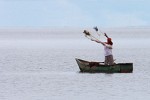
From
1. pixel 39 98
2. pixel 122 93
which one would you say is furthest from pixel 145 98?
pixel 39 98

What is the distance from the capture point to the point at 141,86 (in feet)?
136

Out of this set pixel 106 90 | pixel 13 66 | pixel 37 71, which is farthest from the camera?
pixel 13 66

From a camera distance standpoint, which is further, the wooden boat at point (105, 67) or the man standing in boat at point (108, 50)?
the wooden boat at point (105, 67)

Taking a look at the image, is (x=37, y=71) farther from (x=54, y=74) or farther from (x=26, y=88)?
(x=26, y=88)

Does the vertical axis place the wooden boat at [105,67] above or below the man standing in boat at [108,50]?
below

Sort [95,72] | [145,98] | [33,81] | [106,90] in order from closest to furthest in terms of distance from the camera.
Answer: [145,98] → [106,90] → [33,81] → [95,72]

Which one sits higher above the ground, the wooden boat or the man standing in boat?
the man standing in boat

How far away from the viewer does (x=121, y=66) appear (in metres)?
46.3

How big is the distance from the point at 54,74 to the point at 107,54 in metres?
5.44

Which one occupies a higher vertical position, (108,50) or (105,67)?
(108,50)

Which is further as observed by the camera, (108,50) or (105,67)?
(105,67)

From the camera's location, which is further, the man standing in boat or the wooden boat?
the wooden boat

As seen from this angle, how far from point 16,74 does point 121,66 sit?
771 centimetres

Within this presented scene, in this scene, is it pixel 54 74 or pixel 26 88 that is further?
pixel 54 74
